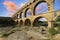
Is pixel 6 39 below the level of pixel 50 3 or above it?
below

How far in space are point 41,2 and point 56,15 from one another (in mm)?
8959

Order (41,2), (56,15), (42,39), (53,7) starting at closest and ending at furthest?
(42,39) < (56,15) < (53,7) < (41,2)

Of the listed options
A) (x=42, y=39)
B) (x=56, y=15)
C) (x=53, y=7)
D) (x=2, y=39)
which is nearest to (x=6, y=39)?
(x=2, y=39)

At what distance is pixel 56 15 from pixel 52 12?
1220mm

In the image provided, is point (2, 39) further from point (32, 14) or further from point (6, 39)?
point (32, 14)

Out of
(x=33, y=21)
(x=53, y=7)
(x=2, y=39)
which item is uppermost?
(x=53, y=7)

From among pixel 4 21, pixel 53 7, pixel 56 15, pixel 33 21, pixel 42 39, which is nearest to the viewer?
pixel 42 39

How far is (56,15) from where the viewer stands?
25.8m

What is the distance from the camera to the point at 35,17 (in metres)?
34.5

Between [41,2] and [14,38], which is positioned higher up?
[41,2]

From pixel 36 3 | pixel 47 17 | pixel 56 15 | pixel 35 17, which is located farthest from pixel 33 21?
pixel 56 15

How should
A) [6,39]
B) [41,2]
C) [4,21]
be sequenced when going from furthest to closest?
1. [4,21]
2. [41,2]
3. [6,39]

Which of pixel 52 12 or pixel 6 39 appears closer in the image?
pixel 6 39

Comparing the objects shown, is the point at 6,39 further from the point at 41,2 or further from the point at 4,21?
the point at 4,21
